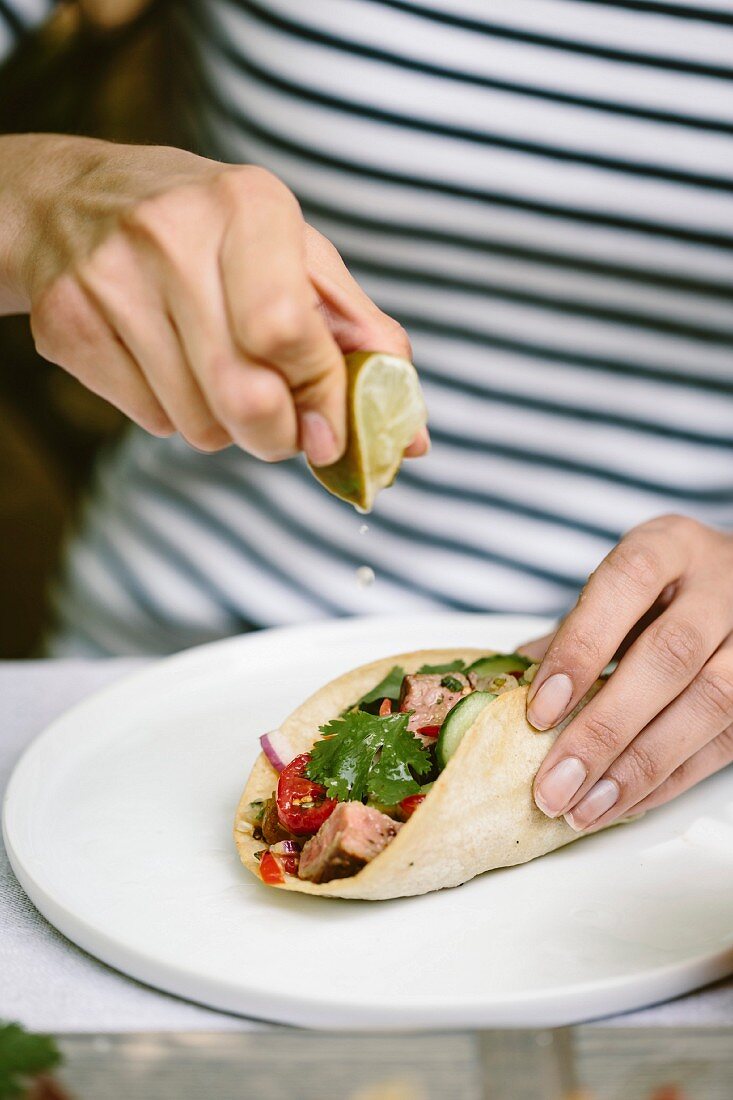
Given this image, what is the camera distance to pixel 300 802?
2.09 m

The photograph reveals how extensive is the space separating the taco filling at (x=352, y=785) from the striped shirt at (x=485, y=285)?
1.13 m

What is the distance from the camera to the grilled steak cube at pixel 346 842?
6.26 ft

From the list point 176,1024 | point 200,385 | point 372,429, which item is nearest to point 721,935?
point 176,1024

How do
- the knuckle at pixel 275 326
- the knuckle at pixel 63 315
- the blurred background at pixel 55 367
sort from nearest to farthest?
the knuckle at pixel 275 326
the knuckle at pixel 63 315
the blurred background at pixel 55 367

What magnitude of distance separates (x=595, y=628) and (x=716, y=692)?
0.90 ft

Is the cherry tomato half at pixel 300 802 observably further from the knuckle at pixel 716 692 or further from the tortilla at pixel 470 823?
the knuckle at pixel 716 692

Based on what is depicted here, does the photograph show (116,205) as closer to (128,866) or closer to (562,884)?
(128,866)

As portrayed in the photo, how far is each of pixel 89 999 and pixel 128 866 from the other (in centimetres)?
33

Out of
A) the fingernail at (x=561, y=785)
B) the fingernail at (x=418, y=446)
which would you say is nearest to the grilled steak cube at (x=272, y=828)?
the fingernail at (x=561, y=785)

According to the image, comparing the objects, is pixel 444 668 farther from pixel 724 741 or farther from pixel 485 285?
pixel 485 285

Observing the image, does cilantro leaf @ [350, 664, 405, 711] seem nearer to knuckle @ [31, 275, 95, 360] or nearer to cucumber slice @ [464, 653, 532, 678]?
cucumber slice @ [464, 653, 532, 678]

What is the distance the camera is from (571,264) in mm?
3160

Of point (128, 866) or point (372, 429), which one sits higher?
point (372, 429)

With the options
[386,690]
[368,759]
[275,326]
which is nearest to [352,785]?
[368,759]
